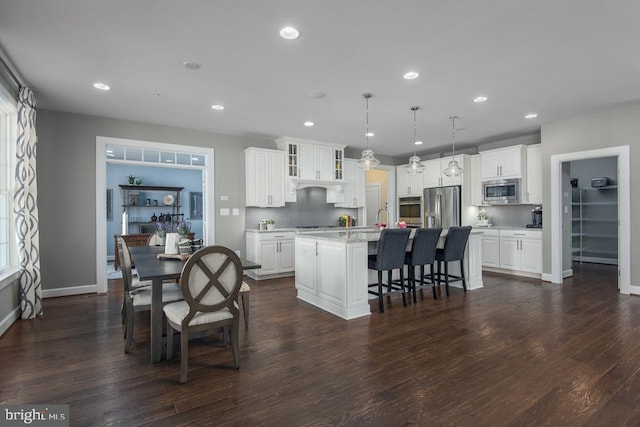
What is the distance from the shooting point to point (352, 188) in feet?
23.7

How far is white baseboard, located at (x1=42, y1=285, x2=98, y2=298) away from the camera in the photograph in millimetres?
4523

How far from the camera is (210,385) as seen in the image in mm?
2193

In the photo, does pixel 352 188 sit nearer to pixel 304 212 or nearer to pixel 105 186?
pixel 304 212

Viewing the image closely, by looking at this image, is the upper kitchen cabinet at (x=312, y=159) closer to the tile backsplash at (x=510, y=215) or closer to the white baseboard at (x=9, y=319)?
the tile backsplash at (x=510, y=215)

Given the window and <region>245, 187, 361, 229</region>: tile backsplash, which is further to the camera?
<region>245, 187, 361, 229</region>: tile backsplash

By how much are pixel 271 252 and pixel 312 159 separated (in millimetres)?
1970

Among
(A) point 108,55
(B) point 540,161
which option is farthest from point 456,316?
(A) point 108,55

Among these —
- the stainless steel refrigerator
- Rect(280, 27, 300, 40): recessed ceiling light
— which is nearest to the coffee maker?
the stainless steel refrigerator

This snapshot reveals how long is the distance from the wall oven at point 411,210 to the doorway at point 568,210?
2.69 meters

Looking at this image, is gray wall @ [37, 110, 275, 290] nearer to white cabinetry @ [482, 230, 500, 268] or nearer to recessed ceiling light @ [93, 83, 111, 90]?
recessed ceiling light @ [93, 83, 111, 90]

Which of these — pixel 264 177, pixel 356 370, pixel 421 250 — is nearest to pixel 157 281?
pixel 356 370

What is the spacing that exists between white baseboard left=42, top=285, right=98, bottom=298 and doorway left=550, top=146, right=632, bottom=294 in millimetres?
6973

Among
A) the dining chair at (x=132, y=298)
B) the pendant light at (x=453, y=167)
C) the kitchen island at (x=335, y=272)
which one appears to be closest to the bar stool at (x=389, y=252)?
the kitchen island at (x=335, y=272)

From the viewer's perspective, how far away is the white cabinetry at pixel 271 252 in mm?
5664
